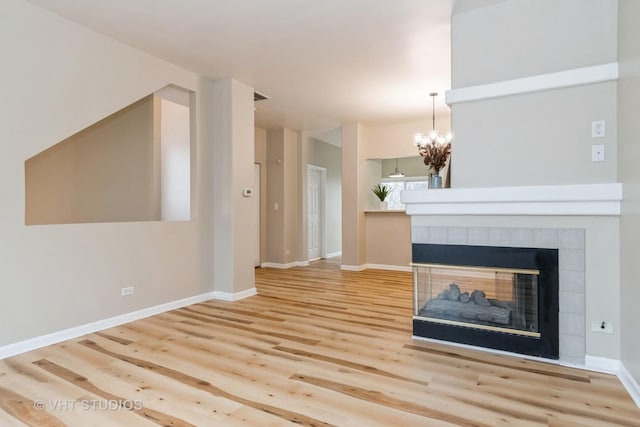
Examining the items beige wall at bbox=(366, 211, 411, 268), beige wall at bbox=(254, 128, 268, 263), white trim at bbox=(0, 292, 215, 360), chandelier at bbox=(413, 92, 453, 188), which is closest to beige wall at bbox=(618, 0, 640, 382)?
chandelier at bbox=(413, 92, 453, 188)

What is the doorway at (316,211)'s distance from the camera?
802 centimetres

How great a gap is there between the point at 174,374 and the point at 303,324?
4.40 ft

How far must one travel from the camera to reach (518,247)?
2.61 m

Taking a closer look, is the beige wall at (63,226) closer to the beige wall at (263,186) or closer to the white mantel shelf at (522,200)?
the white mantel shelf at (522,200)

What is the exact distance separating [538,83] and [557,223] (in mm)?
1029

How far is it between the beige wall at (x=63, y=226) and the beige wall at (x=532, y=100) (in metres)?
3.11

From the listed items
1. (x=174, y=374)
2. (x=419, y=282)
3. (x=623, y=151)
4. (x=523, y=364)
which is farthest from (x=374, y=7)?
(x=174, y=374)

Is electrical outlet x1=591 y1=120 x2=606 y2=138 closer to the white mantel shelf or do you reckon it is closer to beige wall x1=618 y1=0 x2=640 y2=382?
beige wall x1=618 y1=0 x2=640 y2=382

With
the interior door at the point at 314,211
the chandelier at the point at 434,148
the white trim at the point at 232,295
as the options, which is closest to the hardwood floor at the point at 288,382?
the white trim at the point at 232,295

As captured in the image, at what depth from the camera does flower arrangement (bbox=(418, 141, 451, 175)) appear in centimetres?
426

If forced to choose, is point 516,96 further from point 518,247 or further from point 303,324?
point 303,324

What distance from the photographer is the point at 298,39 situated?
3.34 meters

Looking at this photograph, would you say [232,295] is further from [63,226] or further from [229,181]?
[63,226]

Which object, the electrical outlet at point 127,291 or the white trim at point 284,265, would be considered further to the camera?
the white trim at point 284,265
